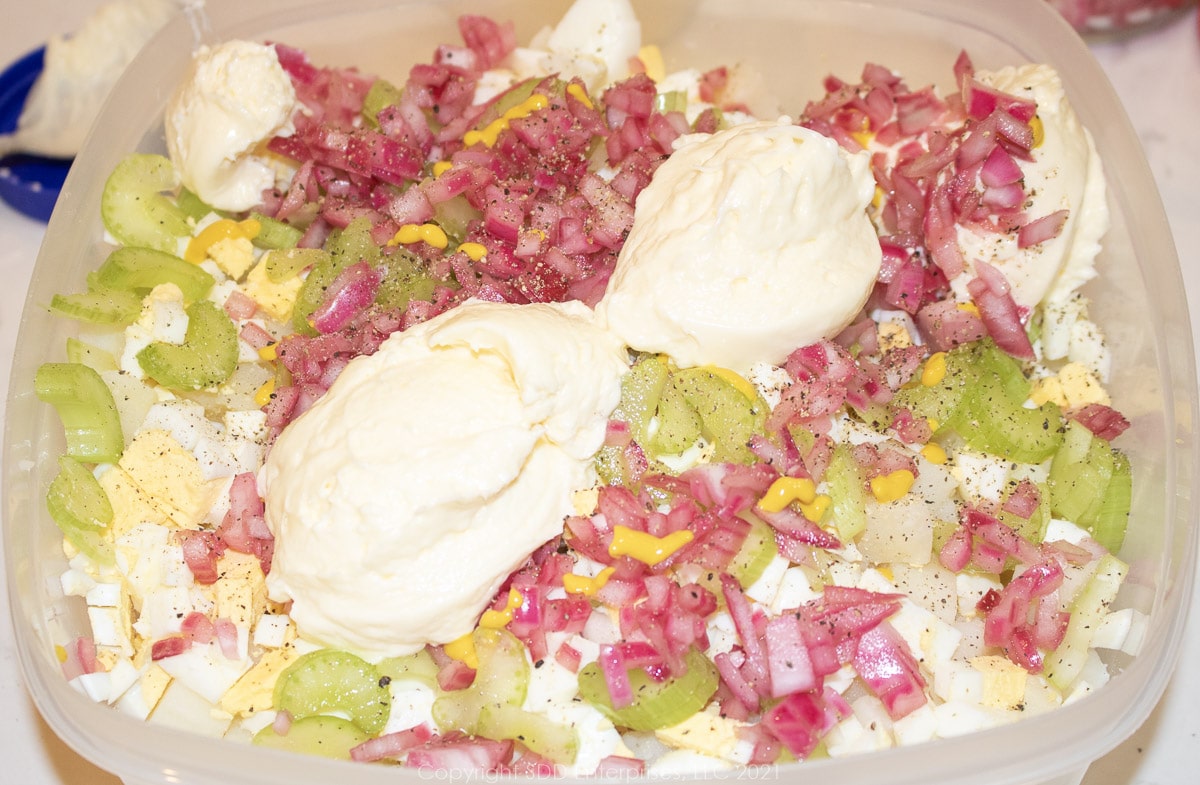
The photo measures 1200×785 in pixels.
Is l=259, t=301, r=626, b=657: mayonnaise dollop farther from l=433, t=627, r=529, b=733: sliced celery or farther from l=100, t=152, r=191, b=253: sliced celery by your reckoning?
l=100, t=152, r=191, b=253: sliced celery

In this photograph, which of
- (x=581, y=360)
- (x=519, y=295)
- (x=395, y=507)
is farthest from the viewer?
(x=519, y=295)

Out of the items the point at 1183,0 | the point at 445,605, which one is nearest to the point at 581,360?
the point at 445,605

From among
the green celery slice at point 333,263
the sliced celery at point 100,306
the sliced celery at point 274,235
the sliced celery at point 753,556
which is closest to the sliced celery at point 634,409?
the sliced celery at point 753,556

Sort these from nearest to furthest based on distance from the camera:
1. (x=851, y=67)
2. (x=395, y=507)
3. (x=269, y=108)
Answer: (x=395, y=507)
(x=269, y=108)
(x=851, y=67)

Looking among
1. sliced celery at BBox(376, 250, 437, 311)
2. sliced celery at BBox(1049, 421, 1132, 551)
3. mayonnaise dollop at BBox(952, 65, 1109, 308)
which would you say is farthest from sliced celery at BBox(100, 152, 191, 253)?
sliced celery at BBox(1049, 421, 1132, 551)

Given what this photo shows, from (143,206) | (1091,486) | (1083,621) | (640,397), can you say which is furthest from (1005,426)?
(143,206)

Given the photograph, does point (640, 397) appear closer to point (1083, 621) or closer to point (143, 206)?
point (1083, 621)

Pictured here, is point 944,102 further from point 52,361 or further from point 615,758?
point 52,361

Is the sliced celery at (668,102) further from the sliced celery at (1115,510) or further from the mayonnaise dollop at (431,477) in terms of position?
the sliced celery at (1115,510)
